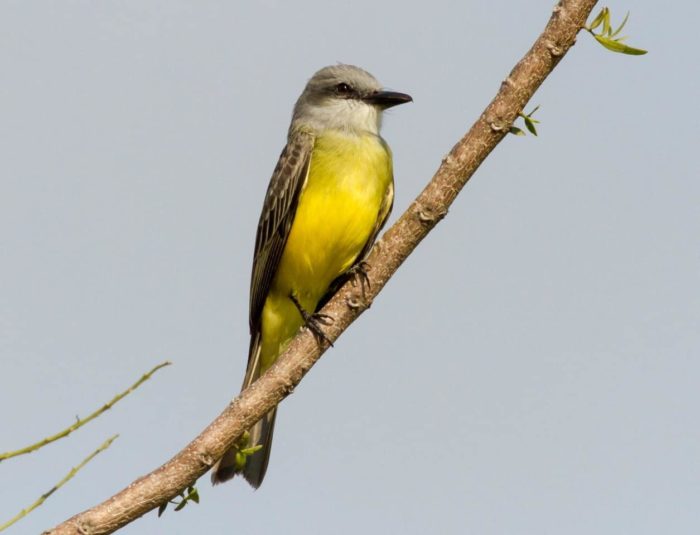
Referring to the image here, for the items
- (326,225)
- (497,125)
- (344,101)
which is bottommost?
(497,125)

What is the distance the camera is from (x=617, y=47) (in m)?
4.22

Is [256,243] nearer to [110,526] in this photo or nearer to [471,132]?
[471,132]

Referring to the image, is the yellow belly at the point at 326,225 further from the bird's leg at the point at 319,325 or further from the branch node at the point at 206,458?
the branch node at the point at 206,458

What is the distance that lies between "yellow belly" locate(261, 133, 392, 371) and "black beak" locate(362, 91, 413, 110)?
0.45m

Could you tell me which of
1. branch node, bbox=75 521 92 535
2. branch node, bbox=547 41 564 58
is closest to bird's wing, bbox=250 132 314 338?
branch node, bbox=547 41 564 58

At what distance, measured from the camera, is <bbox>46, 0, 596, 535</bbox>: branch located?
3865 mm

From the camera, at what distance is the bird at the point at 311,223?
7.29m

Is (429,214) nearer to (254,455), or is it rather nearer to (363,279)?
(363,279)

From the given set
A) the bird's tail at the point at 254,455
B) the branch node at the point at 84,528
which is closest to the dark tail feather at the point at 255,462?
the bird's tail at the point at 254,455

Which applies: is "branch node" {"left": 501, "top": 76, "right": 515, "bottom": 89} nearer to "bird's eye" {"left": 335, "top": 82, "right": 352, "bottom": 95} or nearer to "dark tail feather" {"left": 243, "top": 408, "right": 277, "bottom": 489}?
"dark tail feather" {"left": 243, "top": 408, "right": 277, "bottom": 489}

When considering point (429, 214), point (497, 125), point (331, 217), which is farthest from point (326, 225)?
point (497, 125)

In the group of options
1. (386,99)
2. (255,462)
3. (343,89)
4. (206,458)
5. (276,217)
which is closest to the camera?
(206,458)

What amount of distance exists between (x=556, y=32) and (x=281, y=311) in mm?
3820

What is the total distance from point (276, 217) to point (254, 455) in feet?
5.77
